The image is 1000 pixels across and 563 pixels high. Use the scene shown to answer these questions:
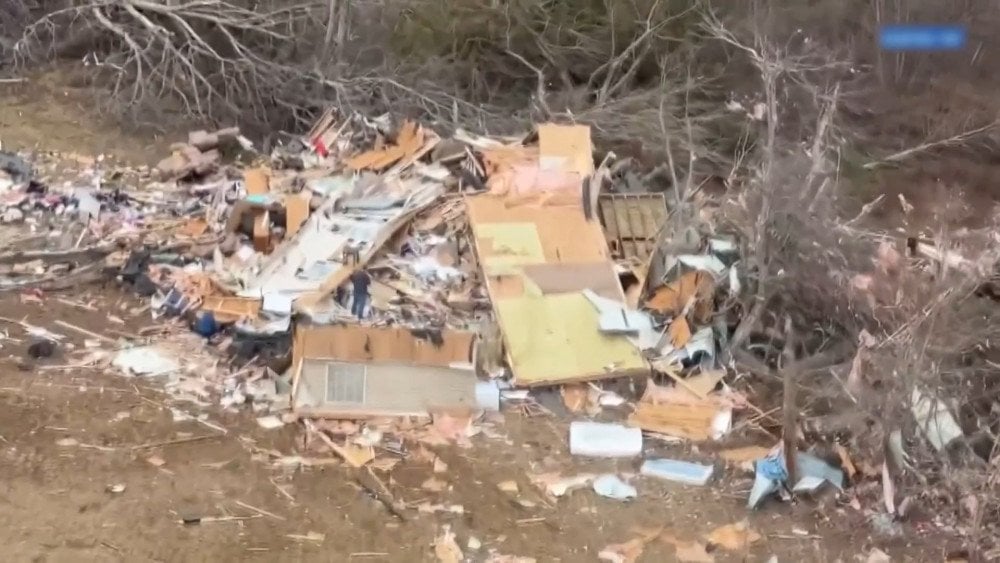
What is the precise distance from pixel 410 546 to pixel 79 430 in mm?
1244

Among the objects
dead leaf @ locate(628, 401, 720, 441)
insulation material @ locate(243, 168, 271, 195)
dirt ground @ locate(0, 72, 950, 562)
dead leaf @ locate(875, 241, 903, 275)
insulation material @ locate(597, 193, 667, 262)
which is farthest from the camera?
insulation material @ locate(243, 168, 271, 195)

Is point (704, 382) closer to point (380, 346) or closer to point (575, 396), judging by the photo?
point (575, 396)

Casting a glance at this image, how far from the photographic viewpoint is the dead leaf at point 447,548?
9.98ft

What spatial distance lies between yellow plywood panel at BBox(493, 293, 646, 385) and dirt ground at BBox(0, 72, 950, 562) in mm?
227

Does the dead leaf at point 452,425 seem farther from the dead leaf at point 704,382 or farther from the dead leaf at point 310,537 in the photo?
the dead leaf at point 704,382

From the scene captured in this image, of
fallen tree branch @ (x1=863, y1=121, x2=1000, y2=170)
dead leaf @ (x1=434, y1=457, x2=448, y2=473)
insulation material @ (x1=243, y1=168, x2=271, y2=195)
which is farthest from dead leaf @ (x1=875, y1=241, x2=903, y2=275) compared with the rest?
insulation material @ (x1=243, y1=168, x2=271, y2=195)

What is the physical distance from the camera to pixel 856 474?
3533 mm

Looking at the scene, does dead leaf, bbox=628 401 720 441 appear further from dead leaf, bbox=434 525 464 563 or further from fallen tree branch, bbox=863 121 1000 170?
fallen tree branch, bbox=863 121 1000 170

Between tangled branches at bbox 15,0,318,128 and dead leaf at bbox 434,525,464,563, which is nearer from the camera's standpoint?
dead leaf at bbox 434,525,464,563

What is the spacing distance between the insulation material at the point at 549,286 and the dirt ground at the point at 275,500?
29 cm

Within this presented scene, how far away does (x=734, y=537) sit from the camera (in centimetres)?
327

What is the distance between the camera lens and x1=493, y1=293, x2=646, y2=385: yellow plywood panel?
154 inches

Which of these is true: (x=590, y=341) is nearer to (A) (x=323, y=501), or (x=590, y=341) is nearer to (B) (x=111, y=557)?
(A) (x=323, y=501)

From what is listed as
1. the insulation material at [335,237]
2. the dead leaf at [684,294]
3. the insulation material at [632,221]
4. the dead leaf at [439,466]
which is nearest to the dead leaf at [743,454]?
the dead leaf at [684,294]
